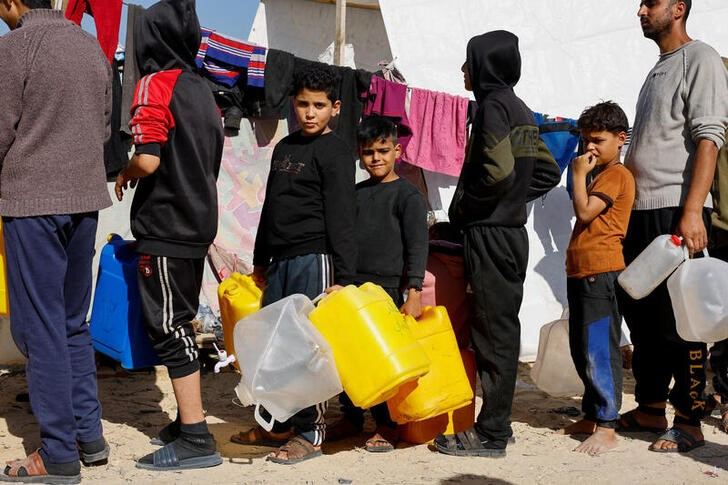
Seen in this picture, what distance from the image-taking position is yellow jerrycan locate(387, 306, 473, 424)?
3457 millimetres

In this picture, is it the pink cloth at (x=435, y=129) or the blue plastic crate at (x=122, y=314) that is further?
the pink cloth at (x=435, y=129)

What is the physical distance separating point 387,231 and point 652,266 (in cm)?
118

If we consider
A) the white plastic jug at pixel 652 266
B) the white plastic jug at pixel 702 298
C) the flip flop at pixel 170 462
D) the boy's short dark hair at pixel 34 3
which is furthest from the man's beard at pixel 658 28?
the flip flop at pixel 170 462

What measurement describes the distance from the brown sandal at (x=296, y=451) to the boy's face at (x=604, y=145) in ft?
6.22

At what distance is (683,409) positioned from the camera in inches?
151

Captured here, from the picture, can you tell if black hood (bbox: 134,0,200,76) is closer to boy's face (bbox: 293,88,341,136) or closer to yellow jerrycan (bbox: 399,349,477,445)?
boy's face (bbox: 293,88,341,136)

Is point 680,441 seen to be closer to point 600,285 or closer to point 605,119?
point 600,285

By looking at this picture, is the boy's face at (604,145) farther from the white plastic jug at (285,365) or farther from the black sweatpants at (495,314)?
the white plastic jug at (285,365)

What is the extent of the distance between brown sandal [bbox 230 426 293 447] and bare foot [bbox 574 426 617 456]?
1.34 meters

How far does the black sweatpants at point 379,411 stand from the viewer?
370 centimetres

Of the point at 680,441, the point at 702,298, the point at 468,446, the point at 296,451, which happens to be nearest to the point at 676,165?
the point at 702,298

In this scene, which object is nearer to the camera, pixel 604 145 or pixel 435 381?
pixel 435 381

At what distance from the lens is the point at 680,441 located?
3756 mm

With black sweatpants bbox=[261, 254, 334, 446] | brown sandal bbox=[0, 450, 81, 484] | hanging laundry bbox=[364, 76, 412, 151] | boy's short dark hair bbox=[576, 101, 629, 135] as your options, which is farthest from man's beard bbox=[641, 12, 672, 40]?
brown sandal bbox=[0, 450, 81, 484]
